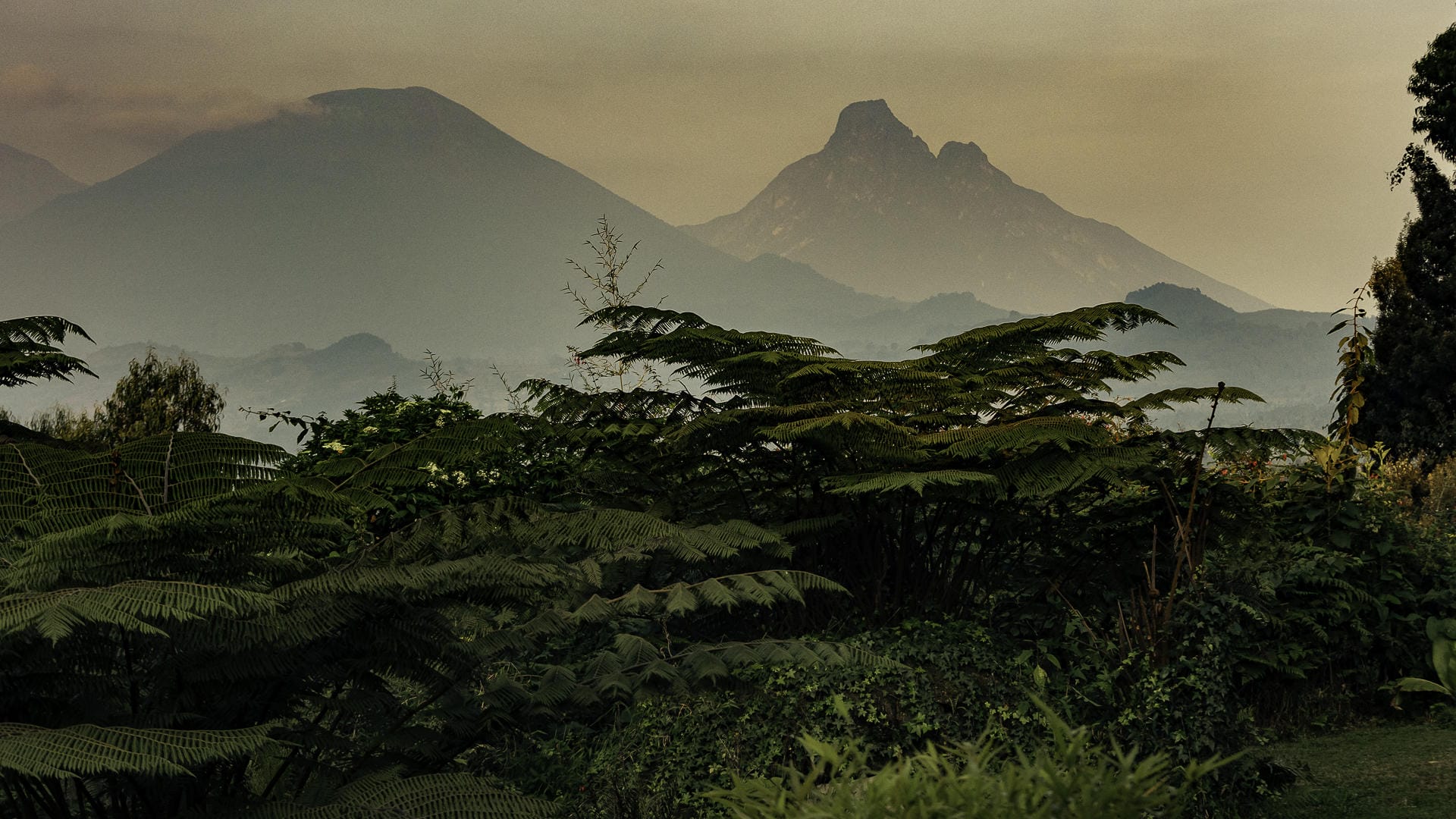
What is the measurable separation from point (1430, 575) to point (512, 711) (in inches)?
204

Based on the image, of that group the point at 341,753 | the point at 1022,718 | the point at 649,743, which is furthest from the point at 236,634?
the point at 1022,718

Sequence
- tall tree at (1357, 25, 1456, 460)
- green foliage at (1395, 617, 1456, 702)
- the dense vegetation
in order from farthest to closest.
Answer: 1. tall tree at (1357, 25, 1456, 460)
2. green foliage at (1395, 617, 1456, 702)
3. the dense vegetation

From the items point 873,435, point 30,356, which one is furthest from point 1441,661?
point 30,356

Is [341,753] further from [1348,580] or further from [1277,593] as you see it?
[1348,580]

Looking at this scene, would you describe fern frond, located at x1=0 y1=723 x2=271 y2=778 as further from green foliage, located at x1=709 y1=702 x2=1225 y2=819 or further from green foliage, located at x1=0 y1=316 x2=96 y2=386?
green foliage, located at x1=0 y1=316 x2=96 y2=386

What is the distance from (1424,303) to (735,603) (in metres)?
21.1

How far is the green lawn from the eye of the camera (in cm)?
416

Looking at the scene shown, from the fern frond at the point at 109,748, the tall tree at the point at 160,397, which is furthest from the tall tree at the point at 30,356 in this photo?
the tall tree at the point at 160,397

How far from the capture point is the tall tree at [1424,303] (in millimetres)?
18734

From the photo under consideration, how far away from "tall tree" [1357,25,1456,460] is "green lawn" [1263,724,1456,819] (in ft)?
53.2

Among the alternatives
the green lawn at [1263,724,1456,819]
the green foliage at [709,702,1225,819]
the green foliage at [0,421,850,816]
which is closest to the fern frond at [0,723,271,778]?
the green foliage at [0,421,850,816]

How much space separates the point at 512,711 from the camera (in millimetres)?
4105

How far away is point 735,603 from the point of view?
3.94 m

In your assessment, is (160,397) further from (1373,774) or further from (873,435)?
(1373,774)
